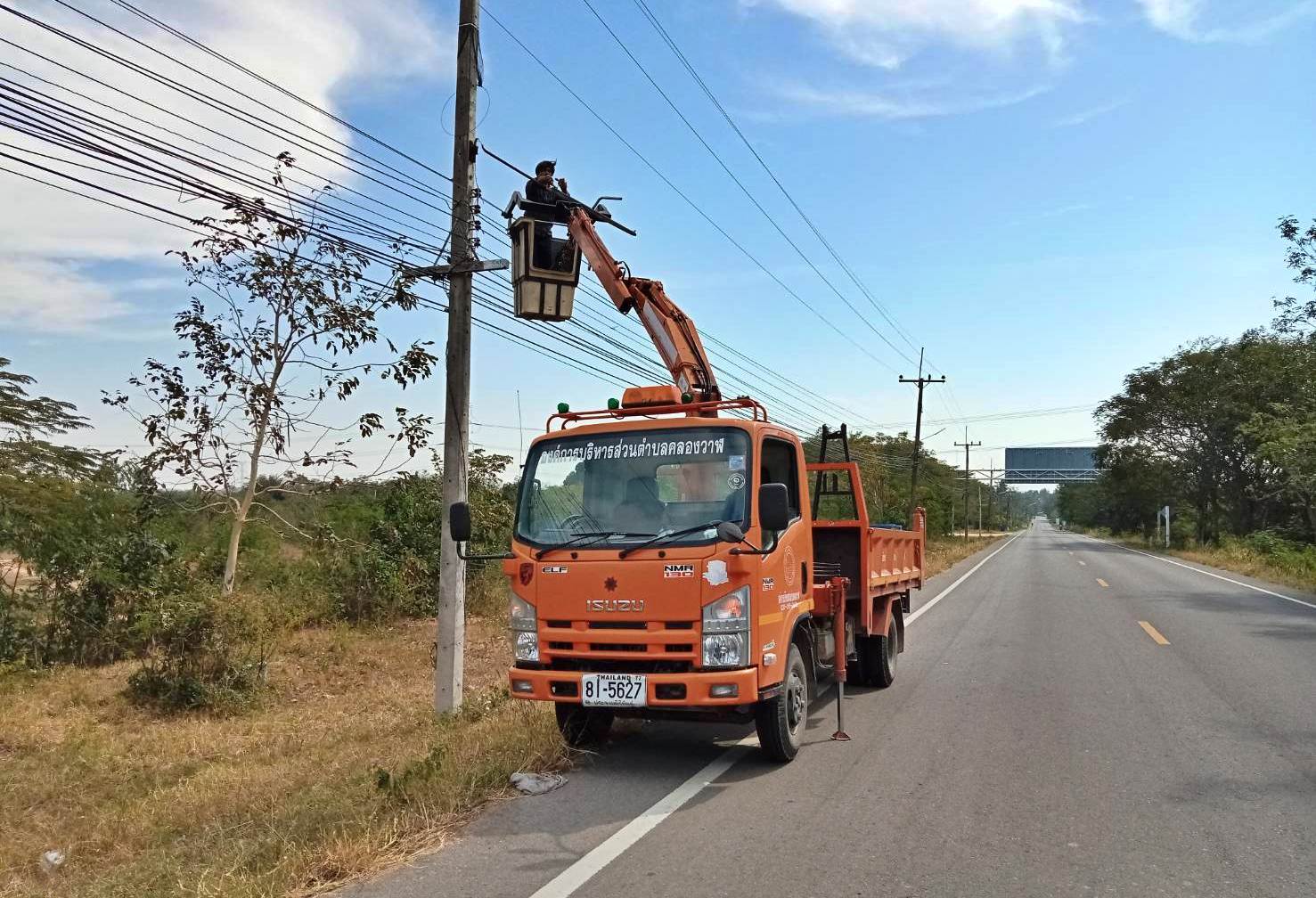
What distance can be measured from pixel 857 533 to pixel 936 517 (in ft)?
170

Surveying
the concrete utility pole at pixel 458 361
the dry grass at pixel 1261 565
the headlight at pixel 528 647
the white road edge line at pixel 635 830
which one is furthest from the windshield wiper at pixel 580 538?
the dry grass at pixel 1261 565

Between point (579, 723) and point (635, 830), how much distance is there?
6.02ft

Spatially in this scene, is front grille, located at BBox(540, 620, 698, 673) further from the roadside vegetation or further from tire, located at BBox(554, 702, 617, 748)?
the roadside vegetation

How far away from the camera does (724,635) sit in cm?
586

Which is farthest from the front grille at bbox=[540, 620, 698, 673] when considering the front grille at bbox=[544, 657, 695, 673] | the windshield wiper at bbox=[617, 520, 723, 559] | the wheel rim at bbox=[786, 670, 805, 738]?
the wheel rim at bbox=[786, 670, 805, 738]

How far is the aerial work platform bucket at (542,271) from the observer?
9.16m

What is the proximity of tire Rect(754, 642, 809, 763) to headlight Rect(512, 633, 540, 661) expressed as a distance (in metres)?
1.55

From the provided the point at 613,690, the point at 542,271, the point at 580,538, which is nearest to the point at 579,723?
the point at 613,690

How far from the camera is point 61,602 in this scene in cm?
1298

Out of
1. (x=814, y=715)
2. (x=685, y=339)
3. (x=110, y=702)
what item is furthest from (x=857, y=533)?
(x=110, y=702)

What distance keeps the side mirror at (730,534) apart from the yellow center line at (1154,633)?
918 centimetres

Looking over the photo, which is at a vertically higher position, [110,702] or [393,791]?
[393,791]

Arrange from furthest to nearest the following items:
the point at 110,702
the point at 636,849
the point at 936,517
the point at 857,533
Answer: the point at 936,517
the point at 110,702
the point at 857,533
the point at 636,849

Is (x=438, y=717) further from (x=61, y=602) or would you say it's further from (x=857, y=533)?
(x=61, y=602)
